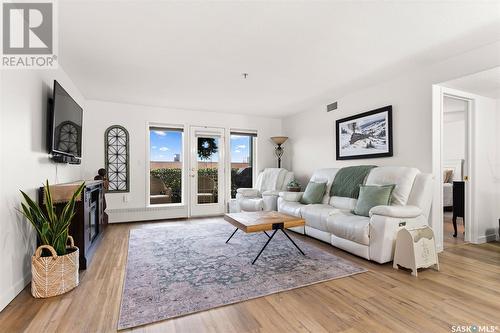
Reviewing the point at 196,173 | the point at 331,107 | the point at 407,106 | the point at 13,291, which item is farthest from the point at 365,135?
the point at 13,291

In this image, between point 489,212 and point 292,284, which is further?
point 489,212

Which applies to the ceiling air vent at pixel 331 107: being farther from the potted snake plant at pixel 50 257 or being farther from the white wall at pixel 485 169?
the potted snake plant at pixel 50 257

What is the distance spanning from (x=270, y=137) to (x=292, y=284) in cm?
444

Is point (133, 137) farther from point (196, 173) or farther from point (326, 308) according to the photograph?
point (326, 308)

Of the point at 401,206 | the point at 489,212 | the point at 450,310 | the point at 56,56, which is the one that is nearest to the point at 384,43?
the point at 401,206

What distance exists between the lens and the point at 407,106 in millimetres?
3443

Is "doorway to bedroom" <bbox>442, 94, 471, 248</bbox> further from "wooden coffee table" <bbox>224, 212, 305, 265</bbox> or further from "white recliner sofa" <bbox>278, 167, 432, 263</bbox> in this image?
"wooden coffee table" <bbox>224, 212, 305, 265</bbox>

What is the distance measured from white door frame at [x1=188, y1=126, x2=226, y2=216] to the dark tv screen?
7.36 feet

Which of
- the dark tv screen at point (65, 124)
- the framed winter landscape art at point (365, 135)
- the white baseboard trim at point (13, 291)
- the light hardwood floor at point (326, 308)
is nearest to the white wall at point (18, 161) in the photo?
the white baseboard trim at point (13, 291)

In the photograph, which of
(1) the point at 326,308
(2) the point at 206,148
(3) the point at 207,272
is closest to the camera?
Answer: (1) the point at 326,308

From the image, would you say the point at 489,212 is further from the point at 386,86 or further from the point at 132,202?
the point at 132,202

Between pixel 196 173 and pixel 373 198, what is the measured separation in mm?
3686

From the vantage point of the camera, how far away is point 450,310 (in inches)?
72.7

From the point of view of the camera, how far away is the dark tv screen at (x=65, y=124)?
8.69ft
